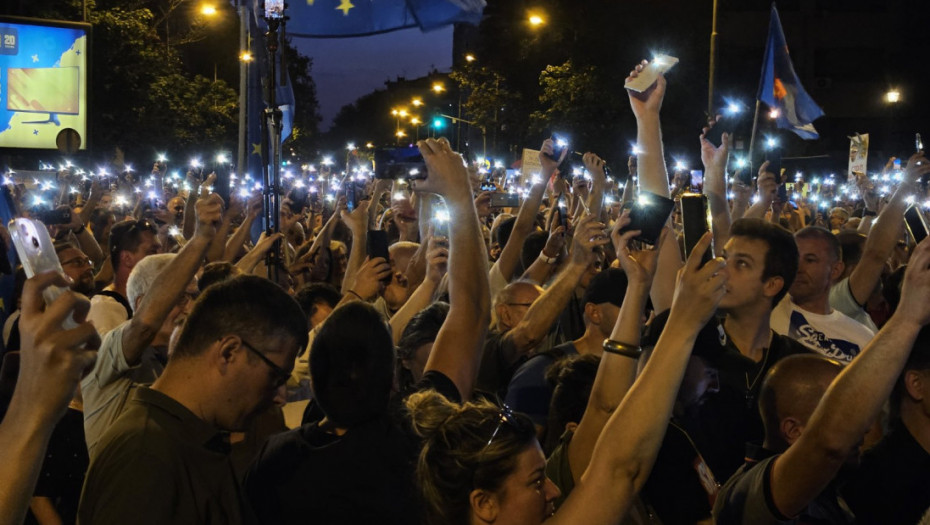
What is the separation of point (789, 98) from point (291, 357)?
12562mm

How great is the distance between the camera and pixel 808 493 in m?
2.76

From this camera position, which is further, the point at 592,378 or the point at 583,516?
the point at 592,378

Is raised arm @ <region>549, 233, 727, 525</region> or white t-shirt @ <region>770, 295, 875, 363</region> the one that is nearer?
raised arm @ <region>549, 233, 727, 525</region>

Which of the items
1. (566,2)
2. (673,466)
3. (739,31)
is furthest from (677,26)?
(673,466)

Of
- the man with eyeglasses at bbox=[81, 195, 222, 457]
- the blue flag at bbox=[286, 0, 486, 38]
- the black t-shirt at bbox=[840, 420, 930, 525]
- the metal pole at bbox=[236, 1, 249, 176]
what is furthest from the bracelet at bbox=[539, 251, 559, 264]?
the metal pole at bbox=[236, 1, 249, 176]

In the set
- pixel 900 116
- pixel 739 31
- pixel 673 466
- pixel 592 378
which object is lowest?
pixel 673 466

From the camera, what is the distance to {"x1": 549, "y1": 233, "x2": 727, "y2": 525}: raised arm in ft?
8.60

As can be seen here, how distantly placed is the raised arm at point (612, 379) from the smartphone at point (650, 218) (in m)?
0.29

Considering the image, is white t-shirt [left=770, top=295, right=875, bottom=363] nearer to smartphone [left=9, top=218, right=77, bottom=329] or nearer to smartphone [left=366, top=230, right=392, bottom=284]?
smartphone [left=366, top=230, right=392, bottom=284]

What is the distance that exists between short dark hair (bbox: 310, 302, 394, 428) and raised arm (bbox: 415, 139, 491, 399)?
608 mm

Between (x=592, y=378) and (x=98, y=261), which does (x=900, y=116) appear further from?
(x=592, y=378)

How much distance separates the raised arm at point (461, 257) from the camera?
12.1ft

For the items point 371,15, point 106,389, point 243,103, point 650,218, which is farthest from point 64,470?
point 243,103

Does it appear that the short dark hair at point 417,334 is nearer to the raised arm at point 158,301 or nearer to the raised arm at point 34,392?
the raised arm at point 158,301
